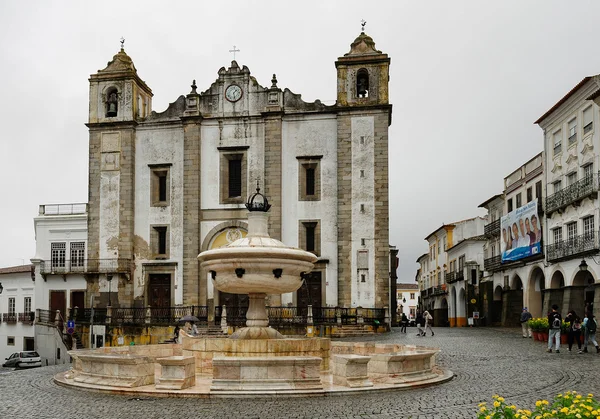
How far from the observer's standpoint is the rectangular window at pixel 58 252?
39.1 m

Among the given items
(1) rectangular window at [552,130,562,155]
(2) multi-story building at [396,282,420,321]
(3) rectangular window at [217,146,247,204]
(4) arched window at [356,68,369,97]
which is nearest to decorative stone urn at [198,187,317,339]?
(3) rectangular window at [217,146,247,204]

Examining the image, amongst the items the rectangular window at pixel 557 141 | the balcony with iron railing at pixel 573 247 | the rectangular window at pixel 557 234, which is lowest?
the balcony with iron railing at pixel 573 247

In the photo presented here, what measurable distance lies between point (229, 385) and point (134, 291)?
2846 centimetres

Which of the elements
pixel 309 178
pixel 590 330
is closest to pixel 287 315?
pixel 309 178

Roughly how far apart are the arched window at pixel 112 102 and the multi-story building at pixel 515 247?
2201 centimetres

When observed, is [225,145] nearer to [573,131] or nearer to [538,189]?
[538,189]

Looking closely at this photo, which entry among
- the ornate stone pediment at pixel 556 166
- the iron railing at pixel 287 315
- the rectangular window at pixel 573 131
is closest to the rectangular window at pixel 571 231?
the ornate stone pediment at pixel 556 166

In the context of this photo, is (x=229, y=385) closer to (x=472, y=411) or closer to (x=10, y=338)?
(x=472, y=411)

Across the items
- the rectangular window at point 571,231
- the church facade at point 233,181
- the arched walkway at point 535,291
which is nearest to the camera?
the rectangular window at point 571,231

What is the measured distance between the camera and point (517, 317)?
42.3 meters

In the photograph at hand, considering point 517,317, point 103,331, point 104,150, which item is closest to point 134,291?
point 103,331

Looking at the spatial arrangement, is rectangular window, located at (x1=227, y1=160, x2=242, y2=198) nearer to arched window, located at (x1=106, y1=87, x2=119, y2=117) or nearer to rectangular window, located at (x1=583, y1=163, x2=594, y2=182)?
arched window, located at (x1=106, y1=87, x2=119, y2=117)

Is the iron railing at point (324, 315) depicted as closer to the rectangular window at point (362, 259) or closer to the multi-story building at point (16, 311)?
the rectangular window at point (362, 259)

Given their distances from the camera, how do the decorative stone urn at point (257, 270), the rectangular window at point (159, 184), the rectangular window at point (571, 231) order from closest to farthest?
the decorative stone urn at point (257, 270), the rectangular window at point (571, 231), the rectangular window at point (159, 184)
